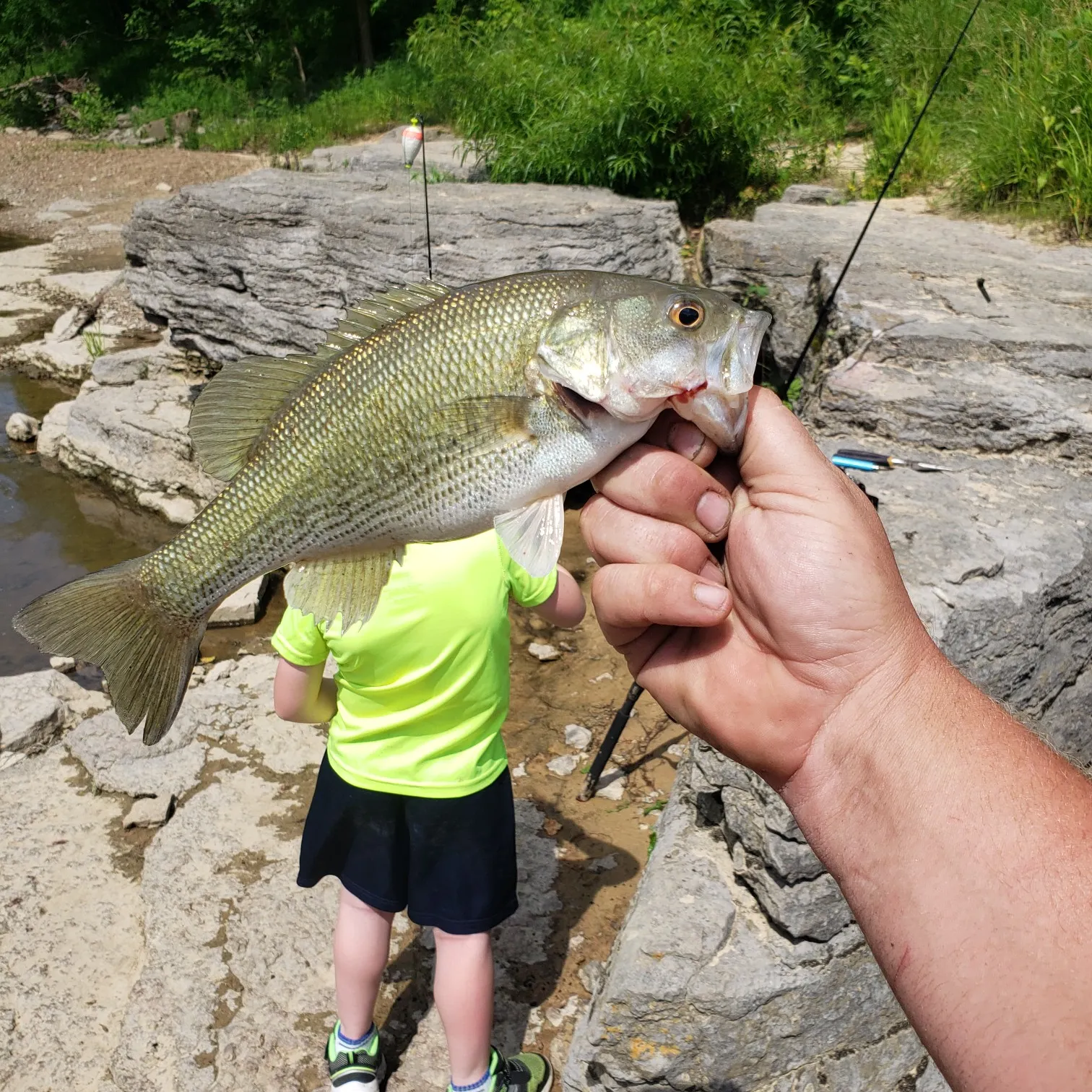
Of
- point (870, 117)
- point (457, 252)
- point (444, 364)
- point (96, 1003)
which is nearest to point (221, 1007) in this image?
point (96, 1003)

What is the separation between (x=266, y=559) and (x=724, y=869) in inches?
61.1

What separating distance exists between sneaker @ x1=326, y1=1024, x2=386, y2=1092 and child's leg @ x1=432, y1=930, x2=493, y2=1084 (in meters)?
0.29

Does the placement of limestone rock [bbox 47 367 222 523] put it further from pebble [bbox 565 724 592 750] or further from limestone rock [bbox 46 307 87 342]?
pebble [bbox 565 724 592 750]

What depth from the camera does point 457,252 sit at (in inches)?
223

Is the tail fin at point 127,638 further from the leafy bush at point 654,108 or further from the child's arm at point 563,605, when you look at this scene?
the leafy bush at point 654,108

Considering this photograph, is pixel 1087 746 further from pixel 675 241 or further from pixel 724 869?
pixel 675 241

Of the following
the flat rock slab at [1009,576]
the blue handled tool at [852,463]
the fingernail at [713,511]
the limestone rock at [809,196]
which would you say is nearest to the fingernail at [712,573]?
the fingernail at [713,511]

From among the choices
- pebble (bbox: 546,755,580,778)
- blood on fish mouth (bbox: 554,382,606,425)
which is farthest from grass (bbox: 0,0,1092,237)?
blood on fish mouth (bbox: 554,382,606,425)

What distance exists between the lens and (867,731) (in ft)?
5.38

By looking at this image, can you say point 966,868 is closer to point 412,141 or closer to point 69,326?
point 412,141

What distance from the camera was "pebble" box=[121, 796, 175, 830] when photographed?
386 centimetres

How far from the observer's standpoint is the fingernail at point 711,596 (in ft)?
5.63

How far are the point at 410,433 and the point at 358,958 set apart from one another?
179 cm

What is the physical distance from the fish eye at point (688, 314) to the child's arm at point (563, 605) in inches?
52.6
